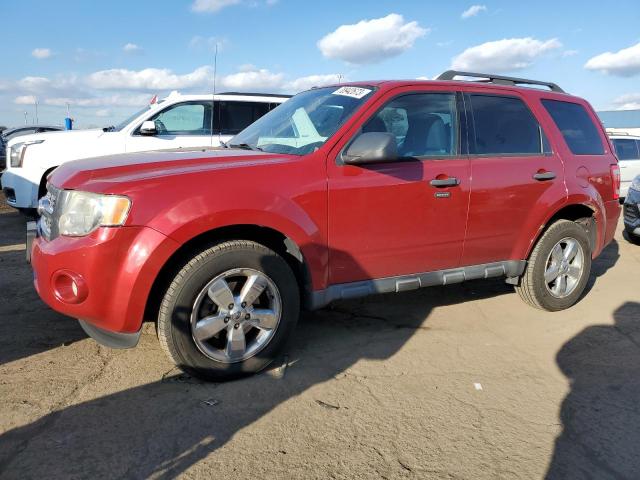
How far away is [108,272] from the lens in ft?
9.20

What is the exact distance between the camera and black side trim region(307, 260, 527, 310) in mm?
3482

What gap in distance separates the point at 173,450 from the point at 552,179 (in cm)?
359

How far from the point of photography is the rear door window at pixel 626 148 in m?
11.8

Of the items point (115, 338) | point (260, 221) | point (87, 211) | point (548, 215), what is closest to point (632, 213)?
point (548, 215)

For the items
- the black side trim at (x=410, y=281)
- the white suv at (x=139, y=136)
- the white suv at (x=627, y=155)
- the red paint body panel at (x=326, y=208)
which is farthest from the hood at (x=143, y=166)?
the white suv at (x=627, y=155)

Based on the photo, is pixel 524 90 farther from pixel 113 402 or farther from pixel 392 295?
pixel 113 402

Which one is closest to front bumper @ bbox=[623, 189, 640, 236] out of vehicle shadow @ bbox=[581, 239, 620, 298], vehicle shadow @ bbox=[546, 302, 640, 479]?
vehicle shadow @ bbox=[581, 239, 620, 298]

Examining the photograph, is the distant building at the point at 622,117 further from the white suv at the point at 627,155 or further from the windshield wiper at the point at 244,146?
the windshield wiper at the point at 244,146

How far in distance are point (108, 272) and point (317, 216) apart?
1.27m

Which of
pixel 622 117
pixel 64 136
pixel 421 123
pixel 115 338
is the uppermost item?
pixel 622 117

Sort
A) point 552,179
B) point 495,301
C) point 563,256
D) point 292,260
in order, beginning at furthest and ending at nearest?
point 495,301
point 563,256
point 552,179
point 292,260

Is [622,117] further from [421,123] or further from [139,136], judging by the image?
[421,123]

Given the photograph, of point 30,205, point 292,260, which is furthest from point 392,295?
point 30,205

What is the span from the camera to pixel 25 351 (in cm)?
351
